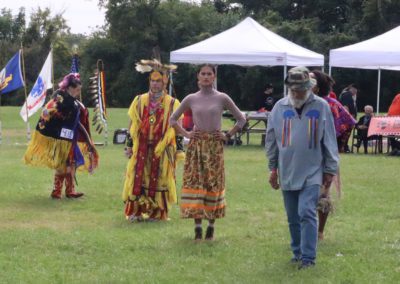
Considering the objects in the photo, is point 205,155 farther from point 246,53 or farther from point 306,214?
point 246,53

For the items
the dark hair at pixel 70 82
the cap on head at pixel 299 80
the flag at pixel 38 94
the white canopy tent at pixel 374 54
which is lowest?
the flag at pixel 38 94

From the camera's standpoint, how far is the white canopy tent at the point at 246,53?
18.8 m

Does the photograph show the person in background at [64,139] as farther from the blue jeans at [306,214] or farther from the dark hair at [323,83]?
the blue jeans at [306,214]

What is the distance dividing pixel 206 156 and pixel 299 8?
45106mm

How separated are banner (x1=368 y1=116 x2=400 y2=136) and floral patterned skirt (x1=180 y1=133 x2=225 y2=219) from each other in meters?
10.1

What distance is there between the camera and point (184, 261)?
665 centimetres

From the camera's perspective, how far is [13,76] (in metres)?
19.1

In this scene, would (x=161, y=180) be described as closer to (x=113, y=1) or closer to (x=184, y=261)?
(x=184, y=261)

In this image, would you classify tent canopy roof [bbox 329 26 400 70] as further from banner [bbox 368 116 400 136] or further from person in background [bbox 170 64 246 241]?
person in background [bbox 170 64 246 241]

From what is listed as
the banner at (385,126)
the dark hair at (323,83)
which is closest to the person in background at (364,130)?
the banner at (385,126)

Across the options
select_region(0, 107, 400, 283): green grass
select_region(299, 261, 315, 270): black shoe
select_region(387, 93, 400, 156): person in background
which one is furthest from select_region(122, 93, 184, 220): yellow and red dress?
select_region(387, 93, 400, 156): person in background

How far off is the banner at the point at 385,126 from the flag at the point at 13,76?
8.01m

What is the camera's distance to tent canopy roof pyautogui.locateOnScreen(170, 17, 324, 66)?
18812 millimetres

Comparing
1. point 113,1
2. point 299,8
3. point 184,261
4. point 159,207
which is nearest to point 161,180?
point 159,207
